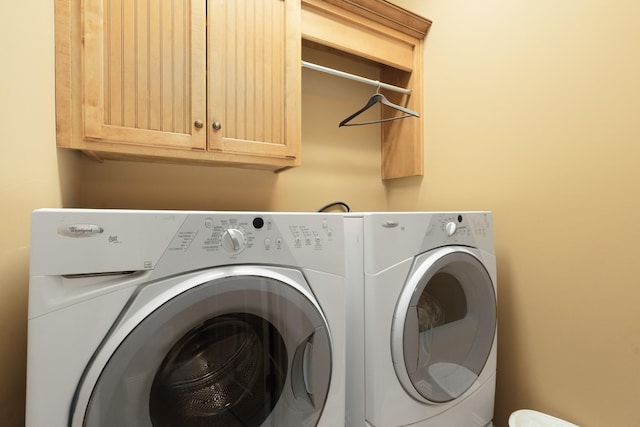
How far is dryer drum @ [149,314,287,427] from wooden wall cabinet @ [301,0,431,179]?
133cm

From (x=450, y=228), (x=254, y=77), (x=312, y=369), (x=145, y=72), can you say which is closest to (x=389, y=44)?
(x=254, y=77)

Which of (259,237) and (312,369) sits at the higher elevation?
(259,237)

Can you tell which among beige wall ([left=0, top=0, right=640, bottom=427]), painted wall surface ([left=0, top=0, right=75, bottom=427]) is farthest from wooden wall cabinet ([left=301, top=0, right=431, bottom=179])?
painted wall surface ([left=0, top=0, right=75, bottom=427])

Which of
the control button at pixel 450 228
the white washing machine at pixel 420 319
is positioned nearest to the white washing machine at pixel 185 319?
the white washing machine at pixel 420 319

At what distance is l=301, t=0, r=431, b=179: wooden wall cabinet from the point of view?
1499 mm

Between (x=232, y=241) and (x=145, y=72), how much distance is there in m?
0.69

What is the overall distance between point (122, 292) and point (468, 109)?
166 cm

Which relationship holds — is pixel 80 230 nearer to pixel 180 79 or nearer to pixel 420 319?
pixel 180 79

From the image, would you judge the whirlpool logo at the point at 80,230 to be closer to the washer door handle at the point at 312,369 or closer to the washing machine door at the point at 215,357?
the washing machine door at the point at 215,357

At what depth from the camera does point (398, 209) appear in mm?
1976

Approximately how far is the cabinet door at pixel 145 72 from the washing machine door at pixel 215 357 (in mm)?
602

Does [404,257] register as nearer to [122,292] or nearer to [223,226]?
[223,226]

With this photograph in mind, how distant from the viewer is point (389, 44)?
1694mm

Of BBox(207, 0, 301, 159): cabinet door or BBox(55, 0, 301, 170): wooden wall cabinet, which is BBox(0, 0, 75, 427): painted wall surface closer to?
BBox(55, 0, 301, 170): wooden wall cabinet
